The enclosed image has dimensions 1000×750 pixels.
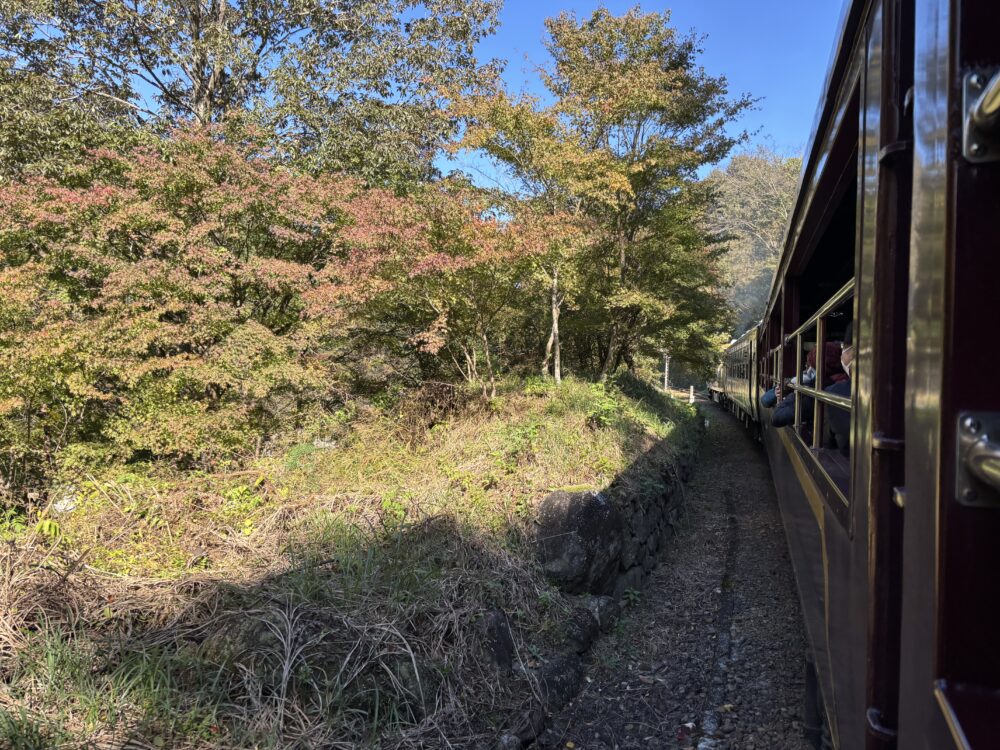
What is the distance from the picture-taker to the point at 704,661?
419 cm

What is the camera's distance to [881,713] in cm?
132

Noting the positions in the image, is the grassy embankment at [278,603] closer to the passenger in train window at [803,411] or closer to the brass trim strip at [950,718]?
the passenger in train window at [803,411]

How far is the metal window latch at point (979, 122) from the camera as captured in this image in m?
0.81

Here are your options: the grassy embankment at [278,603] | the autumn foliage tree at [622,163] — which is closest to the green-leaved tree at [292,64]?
the autumn foliage tree at [622,163]

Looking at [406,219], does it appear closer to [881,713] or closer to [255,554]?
[255,554]

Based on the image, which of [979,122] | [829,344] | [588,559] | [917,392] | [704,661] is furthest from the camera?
[588,559]

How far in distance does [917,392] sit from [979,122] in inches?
17.7

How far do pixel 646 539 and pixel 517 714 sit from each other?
10.1 feet

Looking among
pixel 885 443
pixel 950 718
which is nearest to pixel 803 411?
pixel 885 443

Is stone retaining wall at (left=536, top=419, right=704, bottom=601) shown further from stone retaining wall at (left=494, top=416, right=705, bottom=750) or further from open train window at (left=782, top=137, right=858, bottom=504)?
open train window at (left=782, top=137, right=858, bottom=504)

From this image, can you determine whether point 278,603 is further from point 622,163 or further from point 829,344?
point 622,163

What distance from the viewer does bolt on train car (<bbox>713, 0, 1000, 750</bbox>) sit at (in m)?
0.88

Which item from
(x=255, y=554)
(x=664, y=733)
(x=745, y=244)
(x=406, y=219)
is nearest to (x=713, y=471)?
(x=406, y=219)

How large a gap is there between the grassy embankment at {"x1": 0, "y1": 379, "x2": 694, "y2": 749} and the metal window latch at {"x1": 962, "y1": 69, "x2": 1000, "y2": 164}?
3.21 metres
